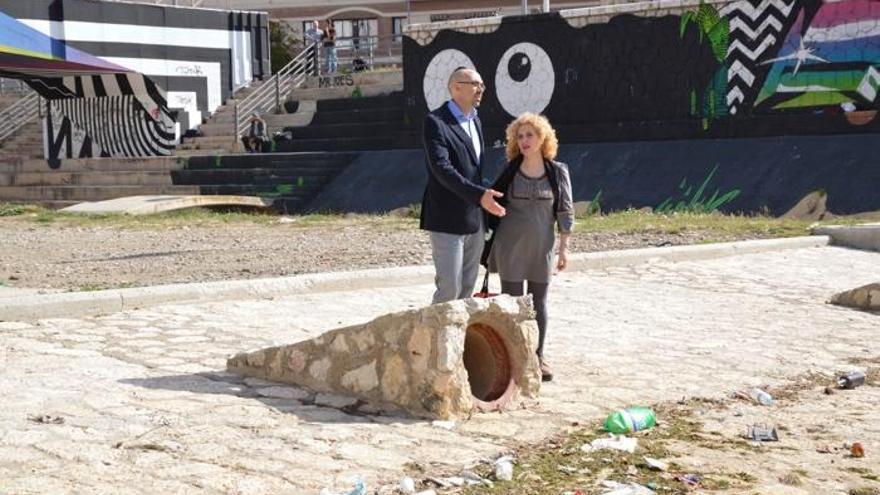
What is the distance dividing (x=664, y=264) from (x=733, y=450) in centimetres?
710

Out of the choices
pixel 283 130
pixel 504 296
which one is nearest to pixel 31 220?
pixel 283 130

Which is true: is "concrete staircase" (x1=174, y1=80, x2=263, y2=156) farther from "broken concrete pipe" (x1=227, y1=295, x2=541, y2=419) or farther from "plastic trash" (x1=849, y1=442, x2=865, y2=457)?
"plastic trash" (x1=849, y1=442, x2=865, y2=457)

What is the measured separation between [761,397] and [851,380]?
0.79 metres

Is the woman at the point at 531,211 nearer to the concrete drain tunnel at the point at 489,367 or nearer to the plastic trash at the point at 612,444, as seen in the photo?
the concrete drain tunnel at the point at 489,367

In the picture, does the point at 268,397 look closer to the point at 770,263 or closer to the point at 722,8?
the point at 770,263

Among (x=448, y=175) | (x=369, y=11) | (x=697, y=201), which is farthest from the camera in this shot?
(x=369, y=11)

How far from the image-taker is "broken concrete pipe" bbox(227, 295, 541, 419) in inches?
229

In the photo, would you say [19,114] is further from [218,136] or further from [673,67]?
[673,67]

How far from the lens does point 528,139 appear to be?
22.4ft

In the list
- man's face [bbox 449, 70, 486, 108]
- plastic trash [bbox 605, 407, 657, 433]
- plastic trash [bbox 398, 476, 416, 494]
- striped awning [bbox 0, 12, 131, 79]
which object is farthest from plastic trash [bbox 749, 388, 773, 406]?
striped awning [bbox 0, 12, 131, 79]

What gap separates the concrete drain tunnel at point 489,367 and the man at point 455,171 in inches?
16.7

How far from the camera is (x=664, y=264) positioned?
12.6 meters

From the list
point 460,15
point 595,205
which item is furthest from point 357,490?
point 460,15

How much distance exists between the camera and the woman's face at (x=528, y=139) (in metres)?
6.82
